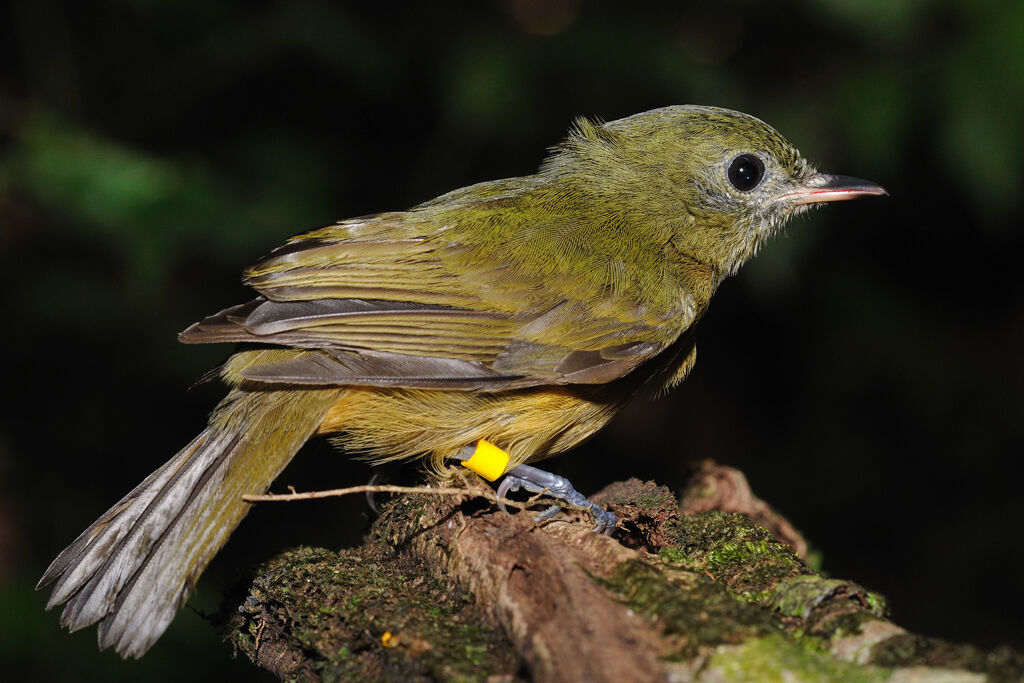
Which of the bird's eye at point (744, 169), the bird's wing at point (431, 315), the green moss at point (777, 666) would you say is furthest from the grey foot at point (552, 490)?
the bird's eye at point (744, 169)

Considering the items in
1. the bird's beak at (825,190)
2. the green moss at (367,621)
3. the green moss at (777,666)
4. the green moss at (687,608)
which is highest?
the bird's beak at (825,190)

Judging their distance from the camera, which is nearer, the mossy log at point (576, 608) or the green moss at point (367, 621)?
the mossy log at point (576, 608)

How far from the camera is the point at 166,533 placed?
3047 millimetres

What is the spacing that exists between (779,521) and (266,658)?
1989 mm

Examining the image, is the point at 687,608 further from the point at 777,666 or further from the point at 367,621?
the point at 367,621

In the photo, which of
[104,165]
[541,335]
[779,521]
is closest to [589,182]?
[541,335]

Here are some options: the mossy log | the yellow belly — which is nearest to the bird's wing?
the yellow belly

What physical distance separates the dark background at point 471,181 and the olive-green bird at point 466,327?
1.18m

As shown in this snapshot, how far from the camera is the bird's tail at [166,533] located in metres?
2.99

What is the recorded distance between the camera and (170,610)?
9.77ft

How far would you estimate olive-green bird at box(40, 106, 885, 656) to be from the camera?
3.06 m

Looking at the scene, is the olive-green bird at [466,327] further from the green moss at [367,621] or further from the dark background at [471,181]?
the dark background at [471,181]

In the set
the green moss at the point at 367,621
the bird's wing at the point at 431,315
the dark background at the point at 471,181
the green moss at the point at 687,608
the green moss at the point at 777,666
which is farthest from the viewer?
the dark background at the point at 471,181

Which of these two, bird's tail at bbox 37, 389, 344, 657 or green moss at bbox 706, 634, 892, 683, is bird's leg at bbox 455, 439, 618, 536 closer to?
bird's tail at bbox 37, 389, 344, 657
